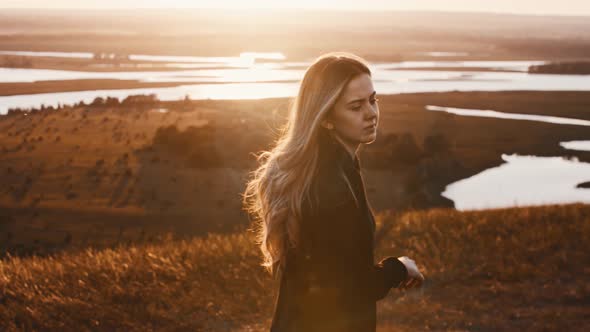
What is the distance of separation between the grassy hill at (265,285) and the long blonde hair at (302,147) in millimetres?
5491

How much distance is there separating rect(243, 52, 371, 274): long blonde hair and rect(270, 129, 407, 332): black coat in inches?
2.4

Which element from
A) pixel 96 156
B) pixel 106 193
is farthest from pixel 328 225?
pixel 96 156

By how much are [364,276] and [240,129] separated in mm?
78902

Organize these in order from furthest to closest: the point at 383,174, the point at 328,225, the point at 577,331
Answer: the point at 383,174
the point at 577,331
the point at 328,225

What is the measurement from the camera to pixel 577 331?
7809mm

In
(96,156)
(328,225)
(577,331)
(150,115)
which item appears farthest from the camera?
(150,115)

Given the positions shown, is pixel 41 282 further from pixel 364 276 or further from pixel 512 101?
pixel 512 101

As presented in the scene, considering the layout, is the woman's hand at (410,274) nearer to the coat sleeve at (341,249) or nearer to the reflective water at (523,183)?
the coat sleeve at (341,249)

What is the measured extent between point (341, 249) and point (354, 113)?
2.22 ft

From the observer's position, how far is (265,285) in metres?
9.50

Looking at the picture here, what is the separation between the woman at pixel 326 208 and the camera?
2887 mm

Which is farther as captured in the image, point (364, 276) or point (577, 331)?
point (577, 331)

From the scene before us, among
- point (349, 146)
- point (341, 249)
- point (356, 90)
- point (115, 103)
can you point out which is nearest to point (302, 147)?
point (349, 146)

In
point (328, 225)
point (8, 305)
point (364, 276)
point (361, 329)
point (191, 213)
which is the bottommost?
point (191, 213)
